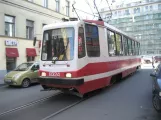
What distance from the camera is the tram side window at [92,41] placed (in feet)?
30.5

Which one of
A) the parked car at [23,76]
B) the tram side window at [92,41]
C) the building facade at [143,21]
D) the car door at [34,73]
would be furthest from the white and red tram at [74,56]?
the building facade at [143,21]

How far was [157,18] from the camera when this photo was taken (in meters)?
74.1

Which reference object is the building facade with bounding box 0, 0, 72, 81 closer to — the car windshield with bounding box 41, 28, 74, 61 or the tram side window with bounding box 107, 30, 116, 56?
Result: the tram side window with bounding box 107, 30, 116, 56

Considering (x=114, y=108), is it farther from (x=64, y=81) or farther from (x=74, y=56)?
(x=74, y=56)

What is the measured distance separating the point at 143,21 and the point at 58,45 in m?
70.7

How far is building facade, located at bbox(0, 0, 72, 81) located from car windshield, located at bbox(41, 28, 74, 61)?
34.7ft

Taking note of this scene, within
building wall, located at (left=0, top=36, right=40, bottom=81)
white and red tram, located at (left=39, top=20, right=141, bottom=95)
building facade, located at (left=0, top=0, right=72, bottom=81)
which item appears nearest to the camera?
white and red tram, located at (left=39, top=20, right=141, bottom=95)

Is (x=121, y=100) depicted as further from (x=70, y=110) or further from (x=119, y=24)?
(x=119, y=24)

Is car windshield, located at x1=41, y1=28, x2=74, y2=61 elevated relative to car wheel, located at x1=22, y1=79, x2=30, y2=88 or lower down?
elevated

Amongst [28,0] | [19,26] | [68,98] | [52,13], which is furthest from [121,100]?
[52,13]

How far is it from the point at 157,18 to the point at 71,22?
70.3 meters

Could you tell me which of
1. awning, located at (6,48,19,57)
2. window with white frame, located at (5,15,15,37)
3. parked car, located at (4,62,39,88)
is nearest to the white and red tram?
parked car, located at (4,62,39,88)

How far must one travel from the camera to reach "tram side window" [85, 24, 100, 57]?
9.30m

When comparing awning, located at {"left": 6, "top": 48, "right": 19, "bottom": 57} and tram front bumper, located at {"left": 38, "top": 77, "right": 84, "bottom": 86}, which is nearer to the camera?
tram front bumper, located at {"left": 38, "top": 77, "right": 84, "bottom": 86}
